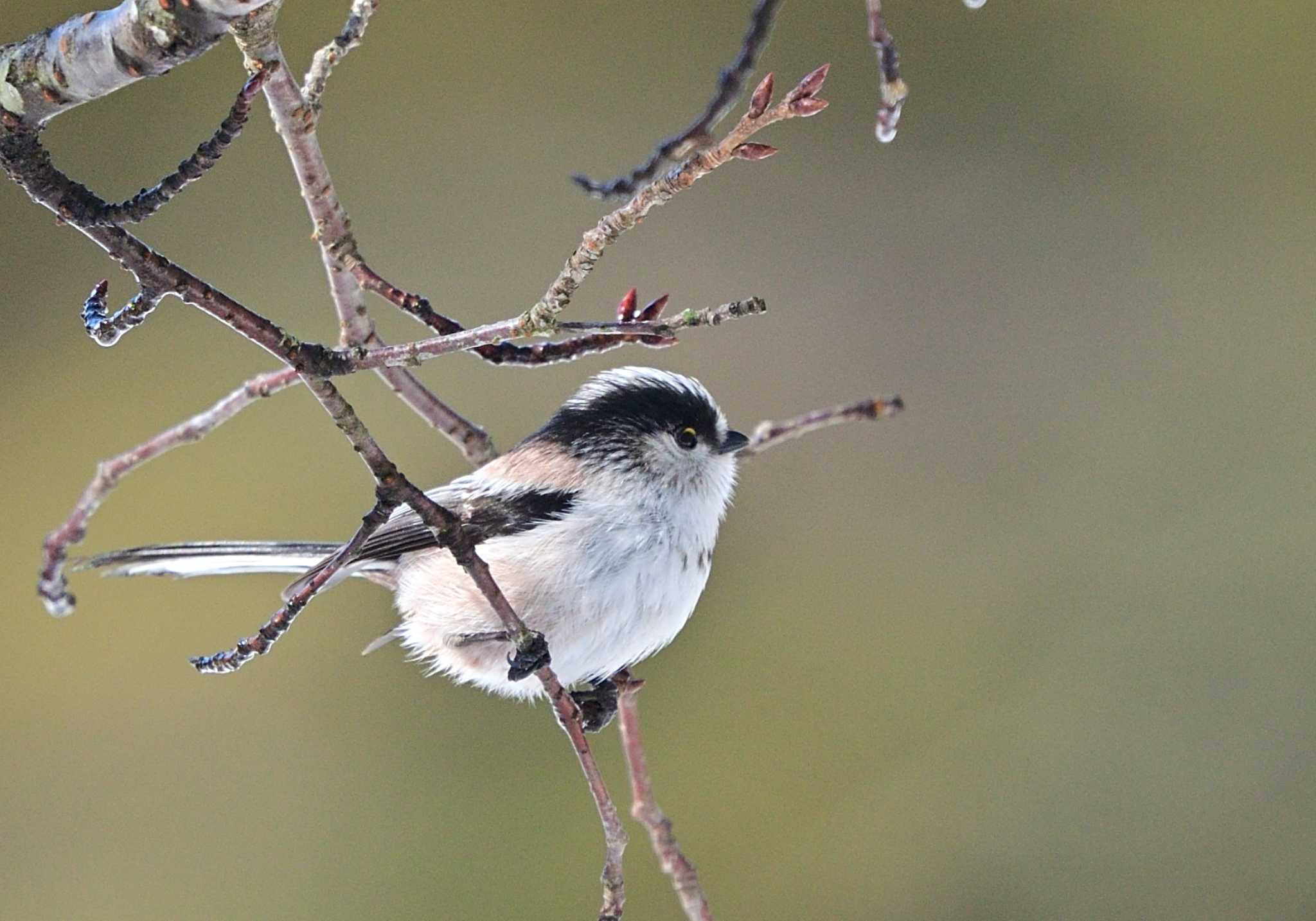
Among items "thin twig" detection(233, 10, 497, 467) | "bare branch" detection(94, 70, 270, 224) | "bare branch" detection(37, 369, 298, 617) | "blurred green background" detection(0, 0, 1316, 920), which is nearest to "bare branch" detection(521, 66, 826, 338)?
"thin twig" detection(233, 10, 497, 467)

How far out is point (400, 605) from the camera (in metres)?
2.14

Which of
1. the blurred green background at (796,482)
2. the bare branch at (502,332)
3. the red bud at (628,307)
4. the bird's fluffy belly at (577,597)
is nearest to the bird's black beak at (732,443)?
the bird's fluffy belly at (577,597)

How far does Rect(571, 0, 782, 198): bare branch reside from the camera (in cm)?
82

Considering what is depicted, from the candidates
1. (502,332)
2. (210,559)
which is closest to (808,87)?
(502,332)

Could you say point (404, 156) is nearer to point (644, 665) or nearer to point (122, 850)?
point (644, 665)

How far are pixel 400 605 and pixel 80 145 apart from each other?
9.05 feet

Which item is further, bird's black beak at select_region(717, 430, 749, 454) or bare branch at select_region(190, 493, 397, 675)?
bird's black beak at select_region(717, 430, 749, 454)

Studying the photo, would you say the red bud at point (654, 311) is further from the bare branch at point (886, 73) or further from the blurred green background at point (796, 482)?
the blurred green background at point (796, 482)

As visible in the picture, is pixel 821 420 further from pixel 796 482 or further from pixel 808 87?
pixel 796 482

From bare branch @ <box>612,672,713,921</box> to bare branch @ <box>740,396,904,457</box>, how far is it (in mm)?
475

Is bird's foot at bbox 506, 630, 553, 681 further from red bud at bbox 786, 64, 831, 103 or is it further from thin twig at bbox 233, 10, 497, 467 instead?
red bud at bbox 786, 64, 831, 103

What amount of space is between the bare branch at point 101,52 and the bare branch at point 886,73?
54 cm

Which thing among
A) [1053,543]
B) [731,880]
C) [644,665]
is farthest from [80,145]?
[1053,543]

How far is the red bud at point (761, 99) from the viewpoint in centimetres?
107
